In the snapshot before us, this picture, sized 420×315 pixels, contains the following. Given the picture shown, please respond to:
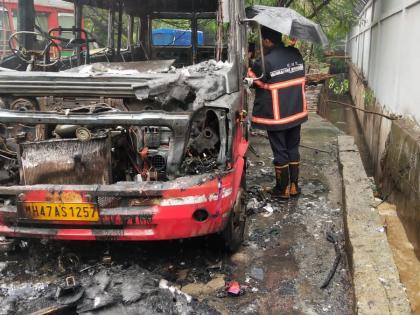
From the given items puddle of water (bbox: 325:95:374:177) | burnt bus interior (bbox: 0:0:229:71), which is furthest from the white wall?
burnt bus interior (bbox: 0:0:229:71)

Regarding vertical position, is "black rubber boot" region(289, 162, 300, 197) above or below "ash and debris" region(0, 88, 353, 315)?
above

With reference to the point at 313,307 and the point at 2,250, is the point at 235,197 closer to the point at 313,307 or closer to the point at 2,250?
the point at 313,307

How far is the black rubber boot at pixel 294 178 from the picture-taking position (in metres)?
5.06

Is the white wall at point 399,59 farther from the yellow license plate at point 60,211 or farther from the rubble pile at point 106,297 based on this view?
the yellow license plate at point 60,211

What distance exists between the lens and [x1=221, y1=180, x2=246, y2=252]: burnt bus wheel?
3.51 m

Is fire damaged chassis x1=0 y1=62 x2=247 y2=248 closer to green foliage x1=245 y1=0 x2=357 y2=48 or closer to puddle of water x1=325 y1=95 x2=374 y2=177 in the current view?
puddle of water x1=325 y1=95 x2=374 y2=177

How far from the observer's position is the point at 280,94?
465 centimetres

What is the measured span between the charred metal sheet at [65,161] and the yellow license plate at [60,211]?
233 millimetres

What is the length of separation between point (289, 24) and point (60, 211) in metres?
2.71

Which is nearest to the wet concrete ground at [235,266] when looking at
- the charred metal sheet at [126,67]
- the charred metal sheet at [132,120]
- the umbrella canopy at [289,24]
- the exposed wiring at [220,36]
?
the charred metal sheet at [132,120]

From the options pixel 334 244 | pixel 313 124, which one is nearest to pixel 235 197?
pixel 334 244

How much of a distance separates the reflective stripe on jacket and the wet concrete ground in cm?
92

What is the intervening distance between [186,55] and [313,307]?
281cm

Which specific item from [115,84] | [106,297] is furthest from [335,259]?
[115,84]
